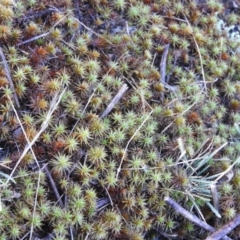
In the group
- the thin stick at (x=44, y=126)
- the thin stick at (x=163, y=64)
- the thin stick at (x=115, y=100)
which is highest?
the thin stick at (x=163, y=64)

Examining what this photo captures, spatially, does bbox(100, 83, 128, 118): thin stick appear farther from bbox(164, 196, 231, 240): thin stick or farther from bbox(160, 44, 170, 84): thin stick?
bbox(164, 196, 231, 240): thin stick

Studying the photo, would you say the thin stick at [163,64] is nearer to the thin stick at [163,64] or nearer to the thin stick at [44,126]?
the thin stick at [163,64]

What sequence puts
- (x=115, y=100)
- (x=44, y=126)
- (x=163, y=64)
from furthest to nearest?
(x=163, y=64)
(x=115, y=100)
(x=44, y=126)

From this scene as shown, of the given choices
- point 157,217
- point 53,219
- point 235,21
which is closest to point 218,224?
point 157,217

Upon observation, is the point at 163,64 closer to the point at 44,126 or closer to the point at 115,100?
the point at 115,100

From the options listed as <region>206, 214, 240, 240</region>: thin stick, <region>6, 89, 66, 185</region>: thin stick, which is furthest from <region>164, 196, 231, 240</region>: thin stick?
<region>6, 89, 66, 185</region>: thin stick

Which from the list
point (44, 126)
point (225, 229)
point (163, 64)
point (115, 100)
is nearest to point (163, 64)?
point (163, 64)

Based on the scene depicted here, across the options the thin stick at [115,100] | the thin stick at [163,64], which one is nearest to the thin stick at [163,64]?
the thin stick at [163,64]

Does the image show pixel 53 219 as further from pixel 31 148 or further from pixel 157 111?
pixel 157 111
